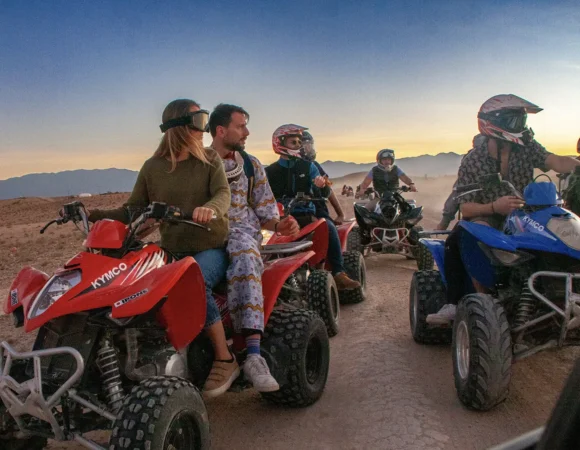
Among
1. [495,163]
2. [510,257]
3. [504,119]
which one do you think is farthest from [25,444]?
[504,119]

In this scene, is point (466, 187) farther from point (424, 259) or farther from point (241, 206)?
point (424, 259)

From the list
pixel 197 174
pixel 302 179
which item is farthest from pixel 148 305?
pixel 302 179

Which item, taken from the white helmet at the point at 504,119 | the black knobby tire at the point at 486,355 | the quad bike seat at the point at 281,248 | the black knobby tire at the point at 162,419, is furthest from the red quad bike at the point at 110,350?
the white helmet at the point at 504,119

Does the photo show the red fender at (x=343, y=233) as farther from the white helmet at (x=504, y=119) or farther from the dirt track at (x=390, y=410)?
the white helmet at (x=504, y=119)

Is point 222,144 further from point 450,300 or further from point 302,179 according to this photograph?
point 302,179

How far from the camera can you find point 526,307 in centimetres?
380

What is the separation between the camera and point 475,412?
150 inches

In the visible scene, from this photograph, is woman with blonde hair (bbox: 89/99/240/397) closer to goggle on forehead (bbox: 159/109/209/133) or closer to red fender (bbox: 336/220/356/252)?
goggle on forehead (bbox: 159/109/209/133)

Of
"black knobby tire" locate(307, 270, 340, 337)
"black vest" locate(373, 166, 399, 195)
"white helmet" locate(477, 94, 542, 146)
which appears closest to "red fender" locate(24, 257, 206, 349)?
"black knobby tire" locate(307, 270, 340, 337)

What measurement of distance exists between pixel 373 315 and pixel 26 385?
4480 millimetres

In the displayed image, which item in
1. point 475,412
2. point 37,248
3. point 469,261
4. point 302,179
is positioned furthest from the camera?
point 37,248

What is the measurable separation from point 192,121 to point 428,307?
2.72 m

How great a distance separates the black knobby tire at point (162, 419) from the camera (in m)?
2.63

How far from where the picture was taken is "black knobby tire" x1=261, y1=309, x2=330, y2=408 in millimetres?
3922
